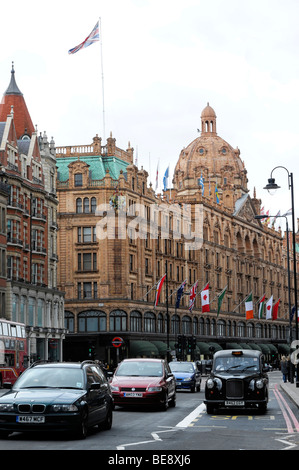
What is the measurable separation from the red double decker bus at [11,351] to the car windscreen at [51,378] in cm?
2647

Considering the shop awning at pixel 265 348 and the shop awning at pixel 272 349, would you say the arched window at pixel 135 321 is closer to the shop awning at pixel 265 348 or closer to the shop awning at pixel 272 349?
the shop awning at pixel 265 348

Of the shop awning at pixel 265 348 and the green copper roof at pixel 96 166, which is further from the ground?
the green copper roof at pixel 96 166

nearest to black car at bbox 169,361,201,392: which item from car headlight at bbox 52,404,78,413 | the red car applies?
the red car

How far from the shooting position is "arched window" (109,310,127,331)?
88144 millimetres

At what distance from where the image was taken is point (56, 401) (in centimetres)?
1781

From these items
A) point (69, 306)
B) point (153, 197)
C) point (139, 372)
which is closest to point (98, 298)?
point (69, 306)

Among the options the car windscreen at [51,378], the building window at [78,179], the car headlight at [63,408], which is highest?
the building window at [78,179]

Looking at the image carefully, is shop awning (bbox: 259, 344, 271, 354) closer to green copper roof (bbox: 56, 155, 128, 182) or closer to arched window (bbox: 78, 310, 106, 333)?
arched window (bbox: 78, 310, 106, 333)

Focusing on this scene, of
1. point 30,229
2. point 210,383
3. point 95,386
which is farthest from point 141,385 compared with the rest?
point 30,229

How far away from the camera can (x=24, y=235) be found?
72.7 meters

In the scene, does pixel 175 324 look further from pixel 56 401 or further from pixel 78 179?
pixel 56 401

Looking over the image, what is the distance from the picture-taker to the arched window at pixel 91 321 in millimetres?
88250

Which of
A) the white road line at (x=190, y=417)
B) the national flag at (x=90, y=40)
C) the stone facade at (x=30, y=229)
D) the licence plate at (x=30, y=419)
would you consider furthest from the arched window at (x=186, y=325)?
the licence plate at (x=30, y=419)

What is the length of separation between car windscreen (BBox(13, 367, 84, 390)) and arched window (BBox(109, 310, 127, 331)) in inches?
2690
